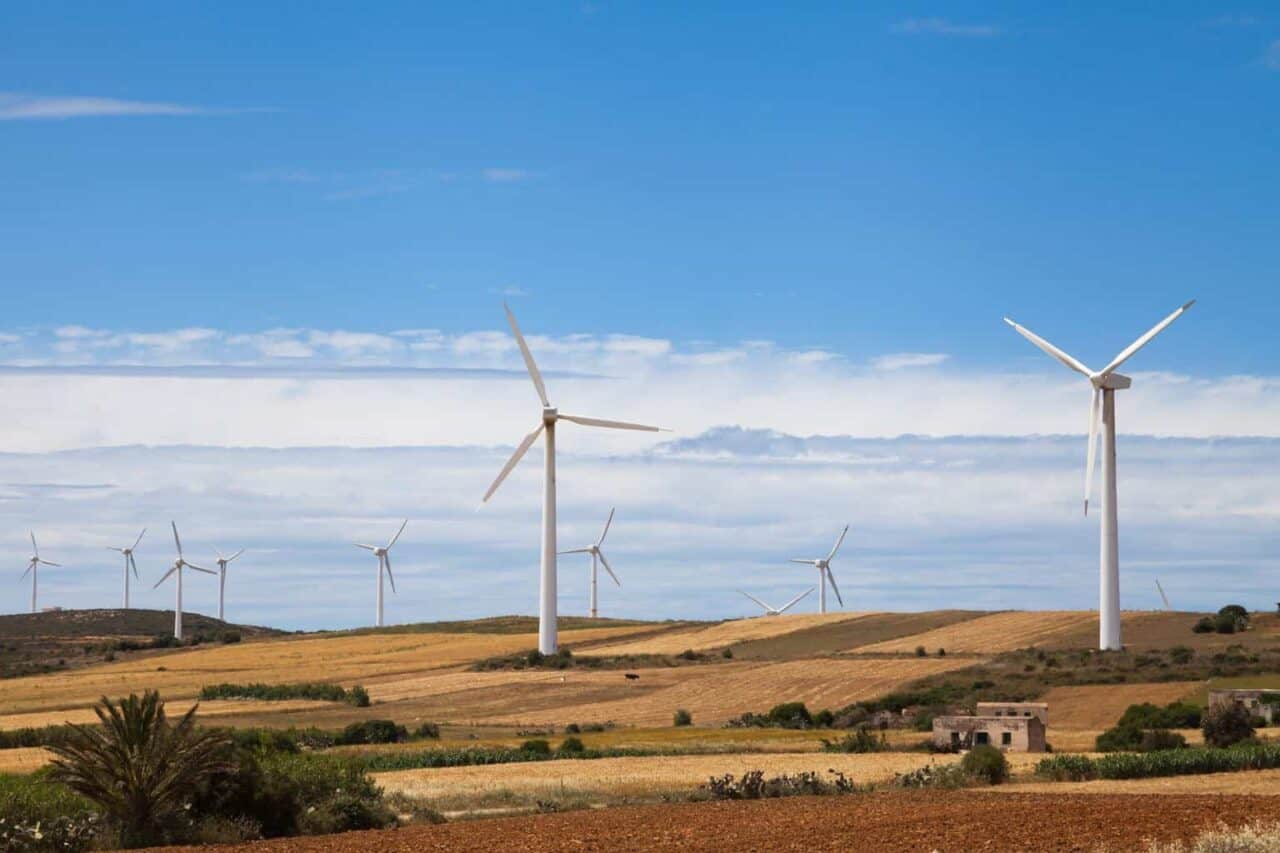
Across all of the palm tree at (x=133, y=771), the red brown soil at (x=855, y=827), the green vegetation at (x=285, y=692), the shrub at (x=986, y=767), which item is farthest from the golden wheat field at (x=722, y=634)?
the palm tree at (x=133, y=771)

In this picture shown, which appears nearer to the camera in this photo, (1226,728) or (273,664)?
(1226,728)

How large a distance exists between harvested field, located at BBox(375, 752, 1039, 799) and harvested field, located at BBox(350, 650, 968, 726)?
24957mm

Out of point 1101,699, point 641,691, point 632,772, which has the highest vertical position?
point 1101,699

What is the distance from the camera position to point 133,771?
32.7 m

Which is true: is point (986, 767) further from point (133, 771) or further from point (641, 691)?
point (641, 691)

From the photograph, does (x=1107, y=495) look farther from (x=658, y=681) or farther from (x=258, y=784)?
(x=258, y=784)

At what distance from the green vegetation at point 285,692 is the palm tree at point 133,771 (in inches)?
2299

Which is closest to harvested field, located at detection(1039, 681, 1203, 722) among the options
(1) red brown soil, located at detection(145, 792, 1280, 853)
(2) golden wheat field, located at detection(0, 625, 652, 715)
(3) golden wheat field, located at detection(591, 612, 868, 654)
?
(1) red brown soil, located at detection(145, 792, 1280, 853)

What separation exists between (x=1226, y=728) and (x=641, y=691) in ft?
139

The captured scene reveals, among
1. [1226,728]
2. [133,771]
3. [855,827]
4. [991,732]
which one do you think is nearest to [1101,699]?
[991,732]

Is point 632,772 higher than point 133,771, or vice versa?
point 133,771

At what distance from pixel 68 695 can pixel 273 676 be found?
48.7ft

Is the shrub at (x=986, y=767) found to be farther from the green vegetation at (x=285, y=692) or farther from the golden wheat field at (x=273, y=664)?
the golden wheat field at (x=273, y=664)

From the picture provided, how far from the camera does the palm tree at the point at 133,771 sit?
32.7 metres
